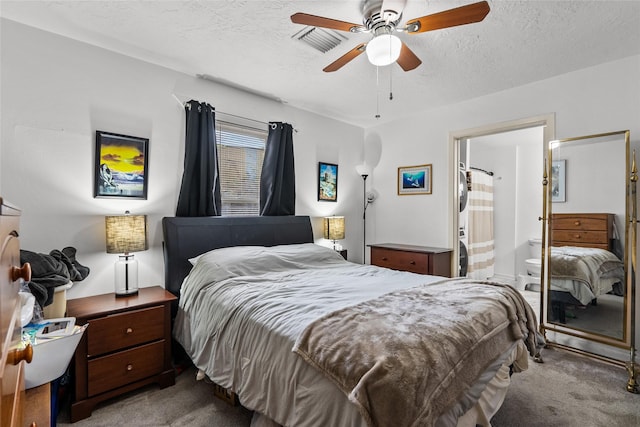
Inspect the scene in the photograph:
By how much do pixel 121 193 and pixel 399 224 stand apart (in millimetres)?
3232

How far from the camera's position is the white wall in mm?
2111

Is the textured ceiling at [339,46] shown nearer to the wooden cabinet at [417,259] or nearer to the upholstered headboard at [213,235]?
the upholstered headboard at [213,235]

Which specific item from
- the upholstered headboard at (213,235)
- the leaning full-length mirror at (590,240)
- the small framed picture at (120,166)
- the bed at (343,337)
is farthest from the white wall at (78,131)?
the leaning full-length mirror at (590,240)

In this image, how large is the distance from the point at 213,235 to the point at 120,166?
936 millimetres

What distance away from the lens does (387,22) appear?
6.21 ft

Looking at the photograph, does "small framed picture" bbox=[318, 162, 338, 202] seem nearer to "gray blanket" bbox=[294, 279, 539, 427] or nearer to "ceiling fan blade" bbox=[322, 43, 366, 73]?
"ceiling fan blade" bbox=[322, 43, 366, 73]

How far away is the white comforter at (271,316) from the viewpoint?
4.22ft

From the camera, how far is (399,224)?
4.22m

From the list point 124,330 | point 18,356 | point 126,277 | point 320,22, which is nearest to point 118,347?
point 124,330

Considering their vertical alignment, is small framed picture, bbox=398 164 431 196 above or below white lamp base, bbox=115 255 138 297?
above

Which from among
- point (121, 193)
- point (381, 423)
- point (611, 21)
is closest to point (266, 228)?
point (121, 193)

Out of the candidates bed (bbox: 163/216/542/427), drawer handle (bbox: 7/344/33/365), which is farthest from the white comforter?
drawer handle (bbox: 7/344/33/365)

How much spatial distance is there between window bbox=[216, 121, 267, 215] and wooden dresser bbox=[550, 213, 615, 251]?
2.99m

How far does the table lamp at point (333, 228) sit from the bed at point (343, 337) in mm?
1128
